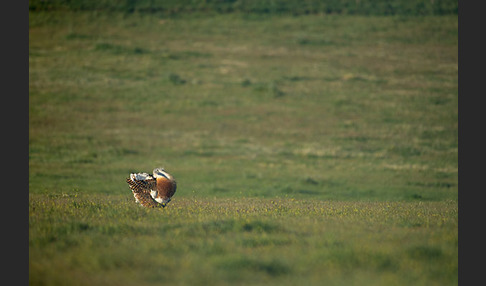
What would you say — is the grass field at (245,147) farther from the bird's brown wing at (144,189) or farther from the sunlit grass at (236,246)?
the bird's brown wing at (144,189)

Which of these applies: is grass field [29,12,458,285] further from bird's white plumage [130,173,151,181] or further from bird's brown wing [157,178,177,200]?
bird's white plumage [130,173,151,181]

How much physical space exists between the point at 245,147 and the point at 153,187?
2071 centimetres

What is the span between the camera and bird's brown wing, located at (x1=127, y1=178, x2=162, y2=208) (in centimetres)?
1490

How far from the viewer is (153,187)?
1502 centimetres

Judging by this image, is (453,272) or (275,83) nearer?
(453,272)

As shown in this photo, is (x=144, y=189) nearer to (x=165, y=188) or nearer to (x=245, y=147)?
(x=165, y=188)

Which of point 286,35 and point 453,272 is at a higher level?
point 286,35

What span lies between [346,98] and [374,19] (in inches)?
585

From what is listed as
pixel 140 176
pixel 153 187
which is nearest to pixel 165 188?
pixel 153 187

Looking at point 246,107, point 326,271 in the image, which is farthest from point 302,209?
point 246,107

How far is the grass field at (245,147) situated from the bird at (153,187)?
385mm

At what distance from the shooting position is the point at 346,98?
41.9m

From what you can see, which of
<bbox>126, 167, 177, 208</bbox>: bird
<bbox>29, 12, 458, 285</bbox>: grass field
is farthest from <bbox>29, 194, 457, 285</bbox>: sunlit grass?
<bbox>126, 167, 177, 208</bbox>: bird

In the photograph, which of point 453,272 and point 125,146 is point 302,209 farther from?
point 125,146
